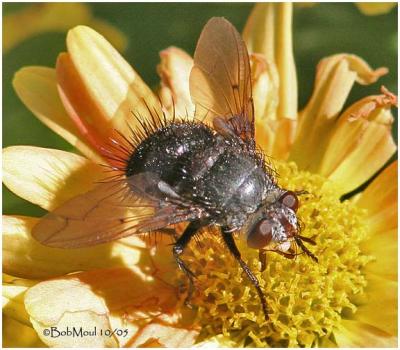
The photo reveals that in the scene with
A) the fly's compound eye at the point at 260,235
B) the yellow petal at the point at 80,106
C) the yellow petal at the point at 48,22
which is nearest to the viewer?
the fly's compound eye at the point at 260,235

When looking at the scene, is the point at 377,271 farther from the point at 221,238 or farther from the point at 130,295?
the point at 130,295

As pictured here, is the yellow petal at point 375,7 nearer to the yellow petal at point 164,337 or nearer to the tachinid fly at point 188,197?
the tachinid fly at point 188,197

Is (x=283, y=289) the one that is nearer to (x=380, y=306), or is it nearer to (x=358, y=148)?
(x=380, y=306)

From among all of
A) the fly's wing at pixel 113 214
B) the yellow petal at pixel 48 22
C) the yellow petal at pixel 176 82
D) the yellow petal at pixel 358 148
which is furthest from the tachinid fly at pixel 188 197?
the yellow petal at pixel 48 22

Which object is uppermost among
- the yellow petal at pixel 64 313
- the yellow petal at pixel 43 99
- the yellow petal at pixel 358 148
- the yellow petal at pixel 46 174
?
the yellow petal at pixel 358 148

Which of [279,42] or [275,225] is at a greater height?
[279,42]

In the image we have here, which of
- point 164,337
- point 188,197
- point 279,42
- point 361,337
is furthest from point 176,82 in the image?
point 361,337
